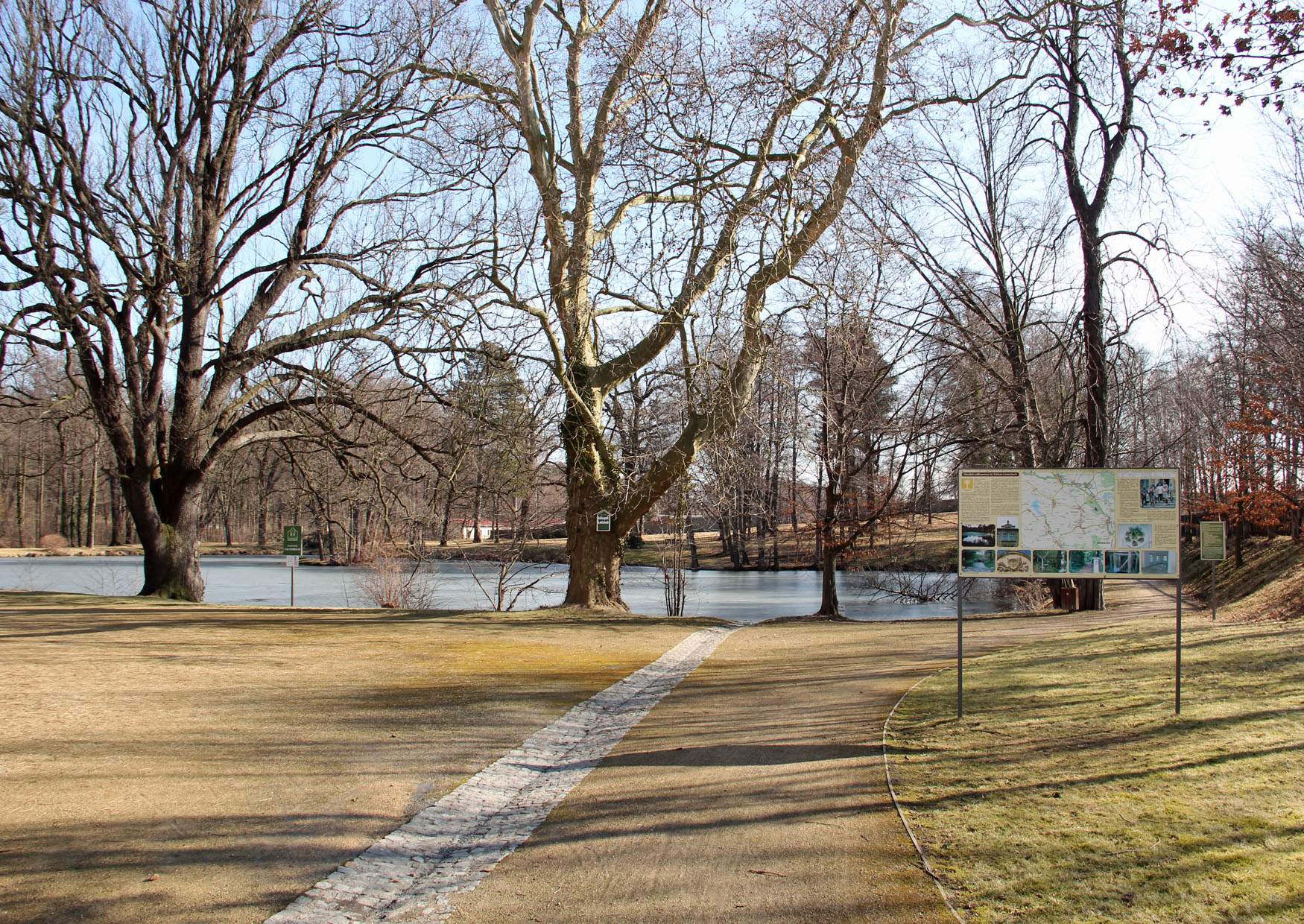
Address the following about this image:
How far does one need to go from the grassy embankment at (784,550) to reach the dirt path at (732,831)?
16098 millimetres

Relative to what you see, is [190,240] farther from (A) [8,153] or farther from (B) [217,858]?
(B) [217,858]

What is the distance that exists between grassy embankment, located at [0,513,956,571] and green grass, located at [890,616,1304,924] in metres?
15.9

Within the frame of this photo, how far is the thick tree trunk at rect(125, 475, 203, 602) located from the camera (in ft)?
62.7

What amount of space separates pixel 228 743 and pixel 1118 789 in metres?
6.00

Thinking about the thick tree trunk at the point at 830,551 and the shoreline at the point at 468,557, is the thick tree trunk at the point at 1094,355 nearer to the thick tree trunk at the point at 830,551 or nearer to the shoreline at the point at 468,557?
the thick tree trunk at the point at 830,551

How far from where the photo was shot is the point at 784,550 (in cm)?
5000

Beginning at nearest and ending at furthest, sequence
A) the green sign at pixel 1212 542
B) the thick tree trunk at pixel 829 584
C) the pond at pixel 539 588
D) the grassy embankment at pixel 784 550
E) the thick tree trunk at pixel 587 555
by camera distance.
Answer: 1. the green sign at pixel 1212 542
2. the thick tree trunk at pixel 587 555
3. the thick tree trunk at pixel 829 584
4. the grassy embankment at pixel 784 550
5. the pond at pixel 539 588

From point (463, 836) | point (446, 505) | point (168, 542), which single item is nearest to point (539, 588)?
point (446, 505)

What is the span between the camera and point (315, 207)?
761 inches

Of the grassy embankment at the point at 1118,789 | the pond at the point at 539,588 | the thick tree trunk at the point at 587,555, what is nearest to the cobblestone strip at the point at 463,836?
the grassy embankment at the point at 1118,789

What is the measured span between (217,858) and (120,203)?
16060mm

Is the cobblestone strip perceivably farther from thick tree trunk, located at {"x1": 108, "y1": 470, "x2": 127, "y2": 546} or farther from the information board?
thick tree trunk, located at {"x1": 108, "y1": 470, "x2": 127, "y2": 546}

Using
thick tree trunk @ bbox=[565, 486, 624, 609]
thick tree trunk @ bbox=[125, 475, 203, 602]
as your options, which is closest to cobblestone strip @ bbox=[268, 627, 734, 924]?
thick tree trunk @ bbox=[565, 486, 624, 609]

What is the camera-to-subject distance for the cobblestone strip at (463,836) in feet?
14.3
